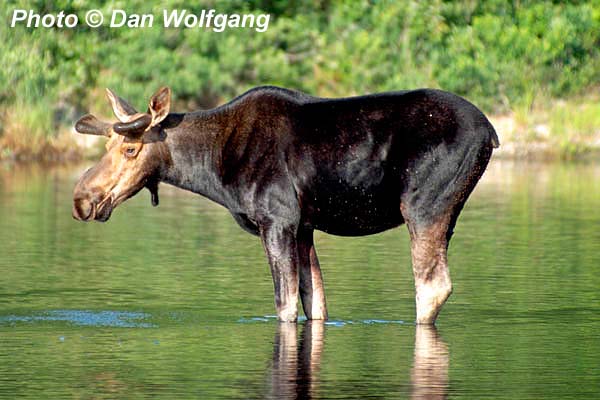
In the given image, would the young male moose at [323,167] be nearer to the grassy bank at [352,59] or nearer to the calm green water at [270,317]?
the calm green water at [270,317]

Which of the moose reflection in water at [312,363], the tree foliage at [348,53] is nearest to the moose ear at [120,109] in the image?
the moose reflection in water at [312,363]

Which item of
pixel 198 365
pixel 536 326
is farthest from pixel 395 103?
pixel 198 365

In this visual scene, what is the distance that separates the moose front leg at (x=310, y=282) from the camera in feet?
46.1

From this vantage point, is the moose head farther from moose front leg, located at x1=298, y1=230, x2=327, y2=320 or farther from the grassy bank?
the grassy bank

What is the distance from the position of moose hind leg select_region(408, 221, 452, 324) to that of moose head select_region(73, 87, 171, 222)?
2.17m

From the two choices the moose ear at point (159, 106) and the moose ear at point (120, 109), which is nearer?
the moose ear at point (159, 106)

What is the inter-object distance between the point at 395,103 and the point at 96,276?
4766 millimetres

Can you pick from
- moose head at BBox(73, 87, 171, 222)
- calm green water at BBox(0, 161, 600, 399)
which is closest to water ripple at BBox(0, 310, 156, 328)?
calm green water at BBox(0, 161, 600, 399)

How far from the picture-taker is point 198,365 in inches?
460

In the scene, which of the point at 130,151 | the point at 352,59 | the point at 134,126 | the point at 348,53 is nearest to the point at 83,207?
the point at 130,151

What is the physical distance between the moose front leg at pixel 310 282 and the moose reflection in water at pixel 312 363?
16cm

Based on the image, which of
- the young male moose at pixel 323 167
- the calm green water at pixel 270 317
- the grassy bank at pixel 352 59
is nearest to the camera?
the calm green water at pixel 270 317

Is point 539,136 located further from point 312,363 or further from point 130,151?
point 312,363

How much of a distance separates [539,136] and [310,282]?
26.8 m
